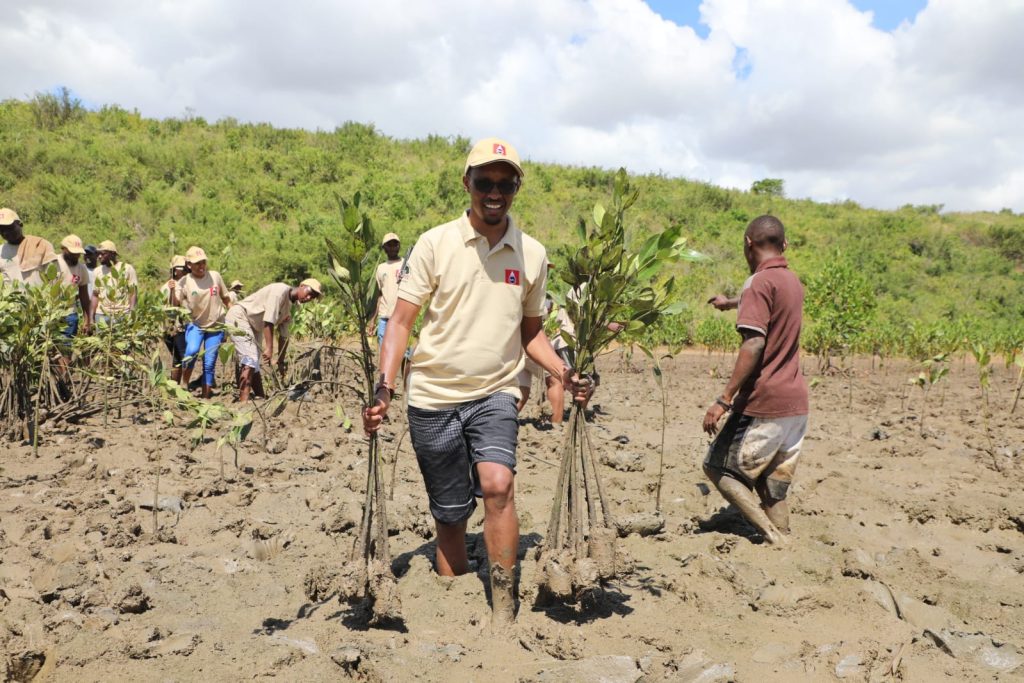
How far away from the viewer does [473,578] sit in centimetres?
308

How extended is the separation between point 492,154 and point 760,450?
6.27 feet

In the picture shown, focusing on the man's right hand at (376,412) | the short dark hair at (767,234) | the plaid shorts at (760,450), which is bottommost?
the plaid shorts at (760,450)

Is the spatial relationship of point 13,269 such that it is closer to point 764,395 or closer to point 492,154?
point 492,154

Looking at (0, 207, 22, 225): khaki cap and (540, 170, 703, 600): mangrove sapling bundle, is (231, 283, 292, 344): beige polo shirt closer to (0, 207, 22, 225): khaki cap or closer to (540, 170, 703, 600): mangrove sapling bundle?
(0, 207, 22, 225): khaki cap

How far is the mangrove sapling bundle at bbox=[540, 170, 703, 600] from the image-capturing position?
2623 millimetres

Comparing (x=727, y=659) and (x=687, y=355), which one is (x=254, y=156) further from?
(x=727, y=659)

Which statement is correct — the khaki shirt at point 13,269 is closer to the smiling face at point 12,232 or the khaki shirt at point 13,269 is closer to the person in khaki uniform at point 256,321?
the smiling face at point 12,232

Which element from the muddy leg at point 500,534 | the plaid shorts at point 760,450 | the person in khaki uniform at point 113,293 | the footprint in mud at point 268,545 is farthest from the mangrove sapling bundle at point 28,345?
the plaid shorts at point 760,450

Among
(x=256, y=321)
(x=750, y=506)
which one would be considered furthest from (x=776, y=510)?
(x=256, y=321)

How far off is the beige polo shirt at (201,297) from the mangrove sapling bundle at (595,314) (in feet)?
18.2

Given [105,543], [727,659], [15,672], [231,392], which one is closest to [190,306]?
[231,392]

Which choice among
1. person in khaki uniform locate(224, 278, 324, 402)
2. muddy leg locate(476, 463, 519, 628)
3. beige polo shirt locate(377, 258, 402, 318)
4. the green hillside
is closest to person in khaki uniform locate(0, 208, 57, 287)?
person in khaki uniform locate(224, 278, 324, 402)

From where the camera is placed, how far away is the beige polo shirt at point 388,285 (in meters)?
6.68

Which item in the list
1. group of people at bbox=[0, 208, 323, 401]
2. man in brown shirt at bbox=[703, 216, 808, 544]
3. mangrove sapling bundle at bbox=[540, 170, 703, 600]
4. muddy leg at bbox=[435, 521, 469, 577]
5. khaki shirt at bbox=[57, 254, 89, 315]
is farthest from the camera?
group of people at bbox=[0, 208, 323, 401]
